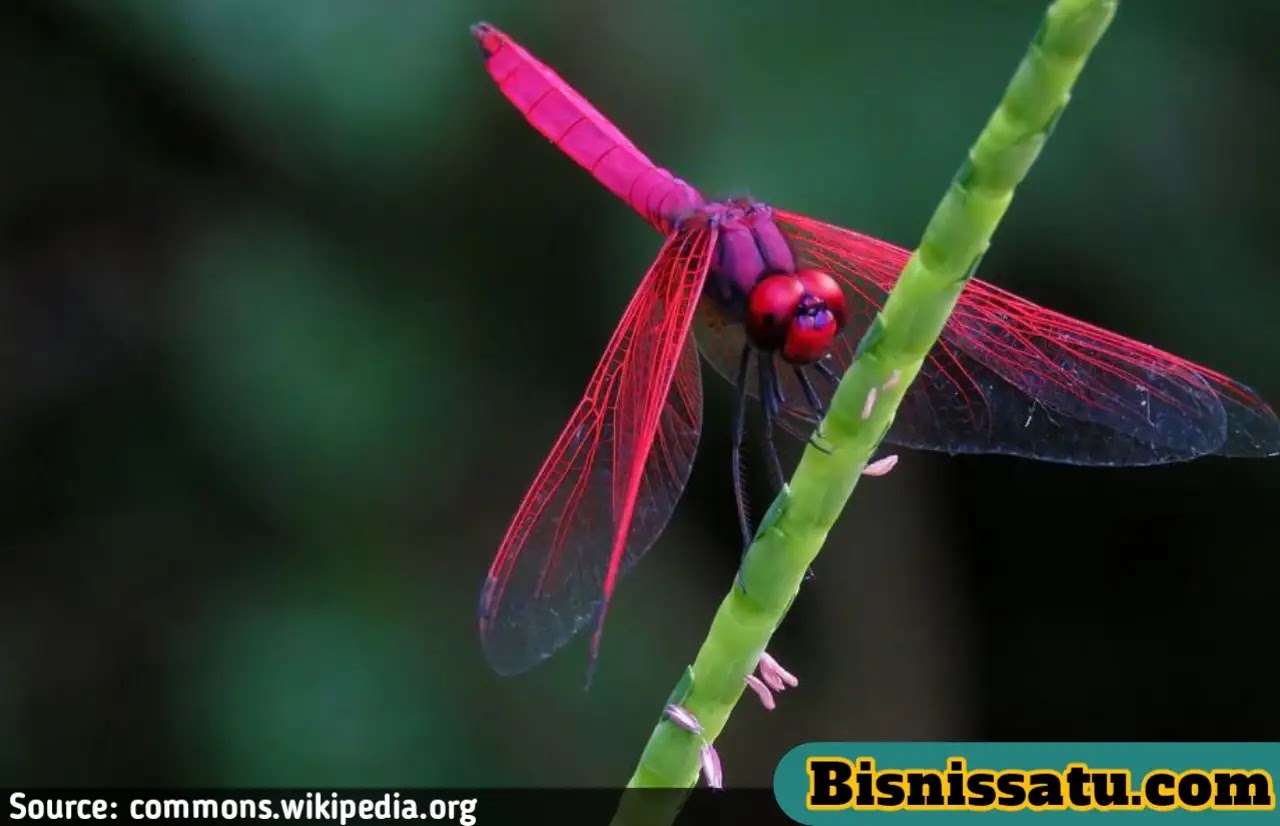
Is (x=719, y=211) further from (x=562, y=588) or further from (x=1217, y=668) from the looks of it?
(x=1217, y=668)

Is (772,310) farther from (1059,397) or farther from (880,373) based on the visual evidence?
(880,373)

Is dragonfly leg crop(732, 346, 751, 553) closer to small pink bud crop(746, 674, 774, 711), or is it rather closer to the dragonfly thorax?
the dragonfly thorax

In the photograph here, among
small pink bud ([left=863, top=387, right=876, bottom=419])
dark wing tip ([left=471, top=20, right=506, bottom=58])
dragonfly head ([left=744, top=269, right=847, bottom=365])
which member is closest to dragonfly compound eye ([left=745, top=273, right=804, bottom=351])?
dragonfly head ([left=744, top=269, right=847, bottom=365])

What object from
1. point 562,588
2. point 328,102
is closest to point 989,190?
point 562,588

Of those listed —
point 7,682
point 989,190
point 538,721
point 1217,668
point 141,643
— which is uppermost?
point 1217,668

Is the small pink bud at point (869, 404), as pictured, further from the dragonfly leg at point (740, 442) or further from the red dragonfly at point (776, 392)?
the dragonfly leg at point (740, 442)

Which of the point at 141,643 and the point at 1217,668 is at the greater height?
the point at 1217,668

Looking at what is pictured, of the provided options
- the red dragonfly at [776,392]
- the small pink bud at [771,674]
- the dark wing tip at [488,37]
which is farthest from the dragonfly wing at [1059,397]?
the small pink bud at [771,674]
